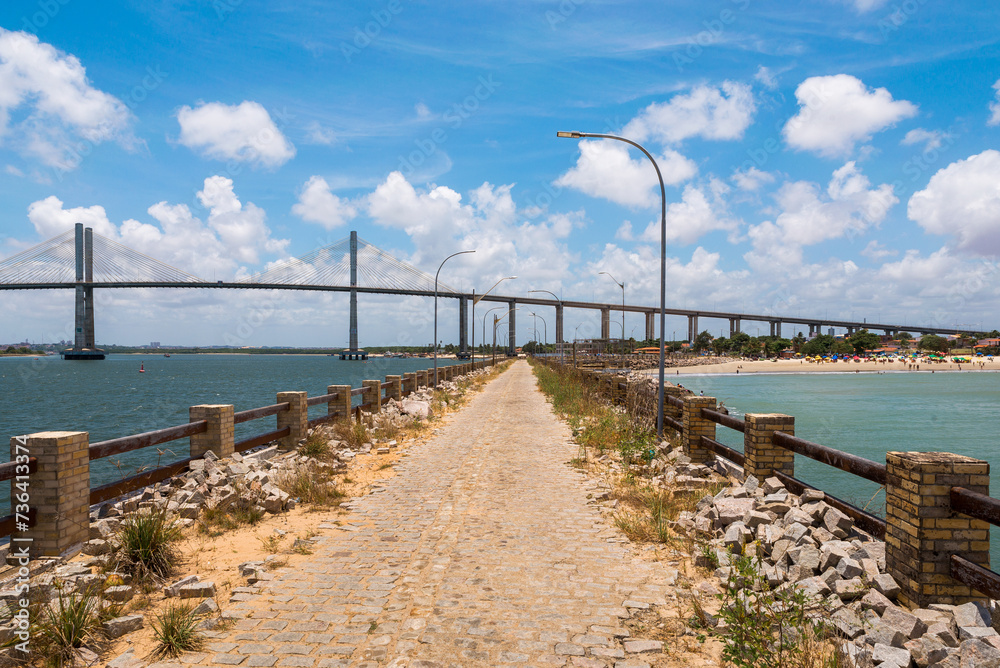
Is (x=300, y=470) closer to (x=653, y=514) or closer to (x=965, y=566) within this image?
(x=653, y=514)

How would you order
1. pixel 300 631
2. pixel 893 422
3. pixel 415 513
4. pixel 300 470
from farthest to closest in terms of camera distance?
pixel 893 422, pixel 300 470, pixel 415 513, pixel 300 631

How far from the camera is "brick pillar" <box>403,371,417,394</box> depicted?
77.3ft

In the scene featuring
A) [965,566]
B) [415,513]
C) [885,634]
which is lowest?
[415,513]

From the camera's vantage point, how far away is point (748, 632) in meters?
4.05

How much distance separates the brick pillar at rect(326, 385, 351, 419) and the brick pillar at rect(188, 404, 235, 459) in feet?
15.7

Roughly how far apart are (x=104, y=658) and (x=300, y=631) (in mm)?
1318

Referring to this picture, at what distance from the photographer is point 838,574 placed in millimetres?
4598

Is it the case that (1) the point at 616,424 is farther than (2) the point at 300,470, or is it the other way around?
(1) the point at 616,424

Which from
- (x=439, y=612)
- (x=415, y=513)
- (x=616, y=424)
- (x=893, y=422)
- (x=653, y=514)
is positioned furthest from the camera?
(x=893, y=422)

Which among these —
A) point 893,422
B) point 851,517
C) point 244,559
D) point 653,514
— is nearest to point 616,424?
point 653,514

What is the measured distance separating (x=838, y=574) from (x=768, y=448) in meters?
3.04

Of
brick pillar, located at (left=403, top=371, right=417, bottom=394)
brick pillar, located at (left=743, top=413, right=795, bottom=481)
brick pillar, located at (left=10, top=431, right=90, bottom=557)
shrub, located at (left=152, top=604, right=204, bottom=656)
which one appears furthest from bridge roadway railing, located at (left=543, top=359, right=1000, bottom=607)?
brick pillar, located at (left=403, top=371, right=417, bottom=394)

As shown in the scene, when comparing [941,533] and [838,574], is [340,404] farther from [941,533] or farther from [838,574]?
[941,533]

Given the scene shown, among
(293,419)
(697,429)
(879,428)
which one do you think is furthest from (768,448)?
(879,428)
